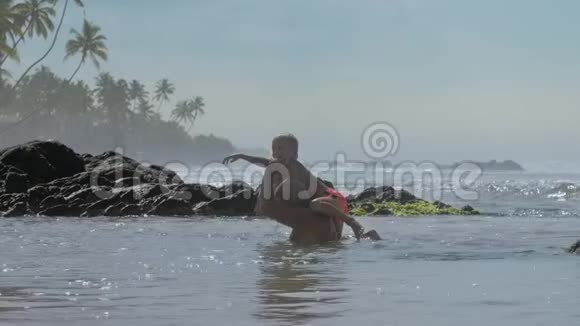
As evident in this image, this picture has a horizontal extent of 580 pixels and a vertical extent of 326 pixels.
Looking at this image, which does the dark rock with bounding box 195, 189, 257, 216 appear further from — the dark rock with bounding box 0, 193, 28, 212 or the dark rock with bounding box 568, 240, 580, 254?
the dark rock with bounding box 568, 240, 580, 254

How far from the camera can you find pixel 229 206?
16.9 m

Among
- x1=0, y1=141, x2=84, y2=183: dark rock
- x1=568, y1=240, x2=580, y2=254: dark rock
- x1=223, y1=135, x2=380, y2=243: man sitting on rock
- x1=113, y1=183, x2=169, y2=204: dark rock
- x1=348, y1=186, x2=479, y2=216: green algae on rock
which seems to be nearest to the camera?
x1=568, y1=240, x2=580, y2=254: dark rock

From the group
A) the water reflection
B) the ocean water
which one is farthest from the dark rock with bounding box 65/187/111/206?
the water reflection

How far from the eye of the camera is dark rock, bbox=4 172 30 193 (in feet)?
55.7

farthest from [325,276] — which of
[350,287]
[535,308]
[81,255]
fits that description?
[81,255]

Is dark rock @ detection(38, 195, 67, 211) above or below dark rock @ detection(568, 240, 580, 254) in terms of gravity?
above

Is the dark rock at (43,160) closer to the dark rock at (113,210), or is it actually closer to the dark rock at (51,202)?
the dark rock at (51,202)

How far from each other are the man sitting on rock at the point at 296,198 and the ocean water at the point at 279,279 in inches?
11.7

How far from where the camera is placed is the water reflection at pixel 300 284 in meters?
4.89

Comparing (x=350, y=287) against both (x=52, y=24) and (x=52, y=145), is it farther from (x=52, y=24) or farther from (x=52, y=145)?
(x=52, y=24)

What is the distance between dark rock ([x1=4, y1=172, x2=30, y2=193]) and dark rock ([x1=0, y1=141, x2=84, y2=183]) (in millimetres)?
339

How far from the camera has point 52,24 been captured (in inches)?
2862

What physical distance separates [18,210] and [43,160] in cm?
202

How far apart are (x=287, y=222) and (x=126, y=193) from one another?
7.49 m
